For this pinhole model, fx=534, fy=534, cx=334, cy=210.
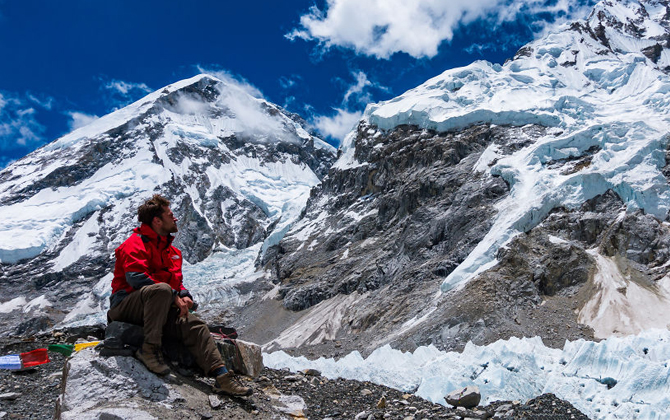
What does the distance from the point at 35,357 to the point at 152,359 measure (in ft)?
16.4

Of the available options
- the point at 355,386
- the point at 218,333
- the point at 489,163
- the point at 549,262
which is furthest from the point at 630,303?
the point at 218,333

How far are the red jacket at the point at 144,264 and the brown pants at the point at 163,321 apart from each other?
143 mm

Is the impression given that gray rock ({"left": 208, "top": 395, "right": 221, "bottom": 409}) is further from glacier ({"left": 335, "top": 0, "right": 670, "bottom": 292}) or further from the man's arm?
glacier ({"left": 335, "top": 0, "right": 670, "bottom": 292})

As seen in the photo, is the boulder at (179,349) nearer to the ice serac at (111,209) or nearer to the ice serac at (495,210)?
the ice serac at (495,210)

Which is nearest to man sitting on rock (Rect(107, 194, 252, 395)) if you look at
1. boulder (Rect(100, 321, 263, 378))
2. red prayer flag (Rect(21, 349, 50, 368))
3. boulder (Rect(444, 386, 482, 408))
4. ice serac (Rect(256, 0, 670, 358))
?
boulder (Rect(100, 321, 263, 378))

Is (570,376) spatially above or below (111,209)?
below

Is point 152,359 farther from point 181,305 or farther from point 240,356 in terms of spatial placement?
point 240,356

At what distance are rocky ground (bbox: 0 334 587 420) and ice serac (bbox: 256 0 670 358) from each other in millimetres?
31028

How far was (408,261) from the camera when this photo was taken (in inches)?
2697

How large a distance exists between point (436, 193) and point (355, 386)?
7103 centimetres

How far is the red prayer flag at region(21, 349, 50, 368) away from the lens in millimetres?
9242

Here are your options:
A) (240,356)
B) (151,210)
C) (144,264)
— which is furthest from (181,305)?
(240,356)

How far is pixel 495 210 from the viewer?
6362 cm

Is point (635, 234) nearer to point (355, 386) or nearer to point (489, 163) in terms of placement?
point (489, 163)
